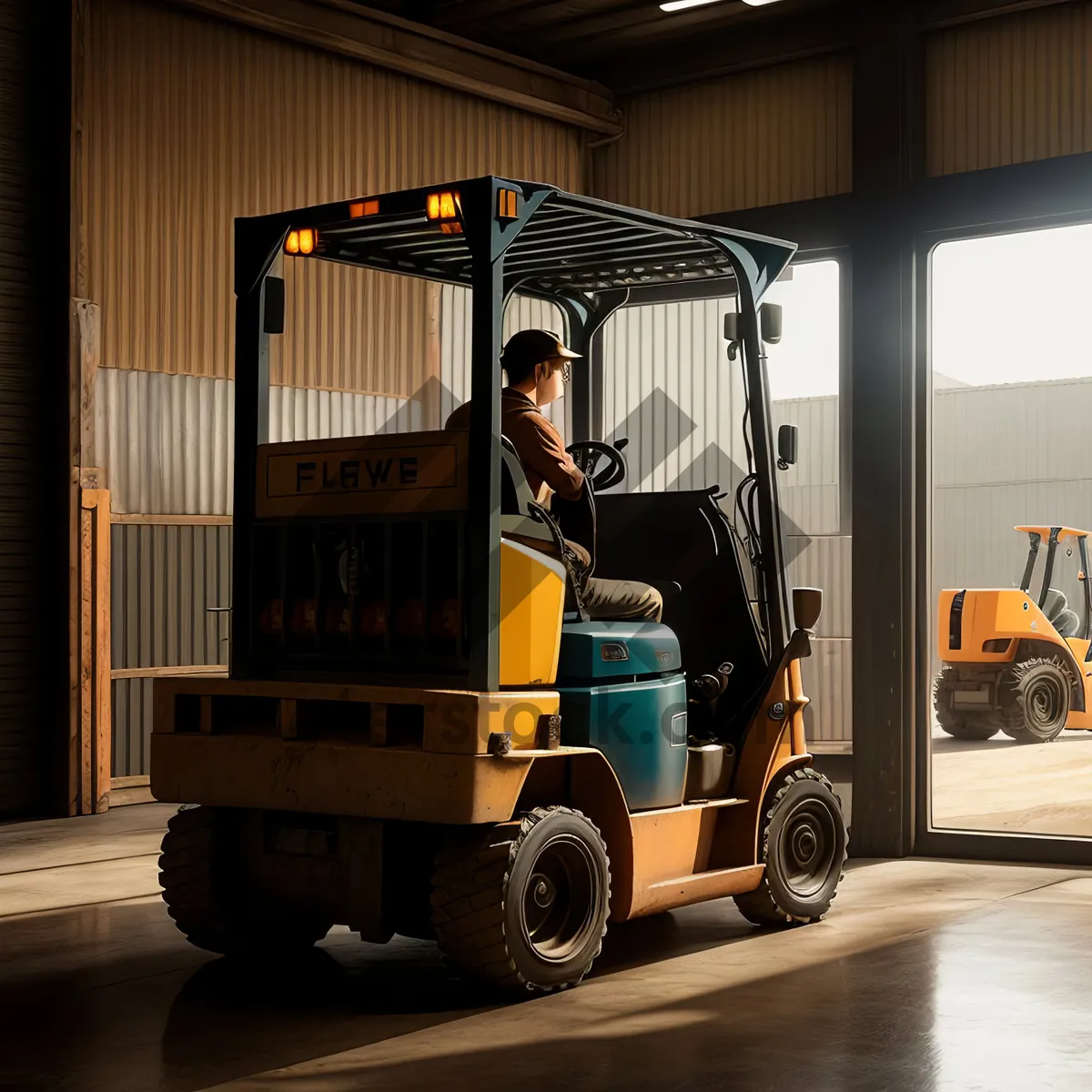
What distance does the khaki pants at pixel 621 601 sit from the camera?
6.61 metres

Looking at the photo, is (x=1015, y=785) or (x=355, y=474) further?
(x=1015, y=785)

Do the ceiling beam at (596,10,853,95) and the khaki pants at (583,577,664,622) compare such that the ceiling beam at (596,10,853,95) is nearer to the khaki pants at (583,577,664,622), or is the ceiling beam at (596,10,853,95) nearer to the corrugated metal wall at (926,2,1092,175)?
the corrugated metal wall at (926,2,1092,175)

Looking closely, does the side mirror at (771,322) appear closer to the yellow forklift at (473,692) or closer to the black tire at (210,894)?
the yellow forklift at (473,692)

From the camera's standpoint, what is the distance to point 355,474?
615 centimetres

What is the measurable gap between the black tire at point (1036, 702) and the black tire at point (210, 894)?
10284 millimetres

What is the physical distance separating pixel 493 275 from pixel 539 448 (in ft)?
2.48

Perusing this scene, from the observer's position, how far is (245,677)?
256 inches

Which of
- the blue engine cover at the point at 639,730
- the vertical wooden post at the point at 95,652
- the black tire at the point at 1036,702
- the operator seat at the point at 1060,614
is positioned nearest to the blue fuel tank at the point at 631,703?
the blue engine cover at the point at 639,730

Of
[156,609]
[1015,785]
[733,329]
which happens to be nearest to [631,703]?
[733,329]

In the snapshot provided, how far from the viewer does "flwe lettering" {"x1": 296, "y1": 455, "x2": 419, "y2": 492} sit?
601 cm

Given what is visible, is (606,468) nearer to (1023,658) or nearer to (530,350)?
(530,350)

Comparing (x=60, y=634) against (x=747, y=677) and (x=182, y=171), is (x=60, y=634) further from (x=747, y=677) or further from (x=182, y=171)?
(x=747, y=677)

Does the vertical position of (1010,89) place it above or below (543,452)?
above

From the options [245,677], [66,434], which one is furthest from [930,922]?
[66,434]
